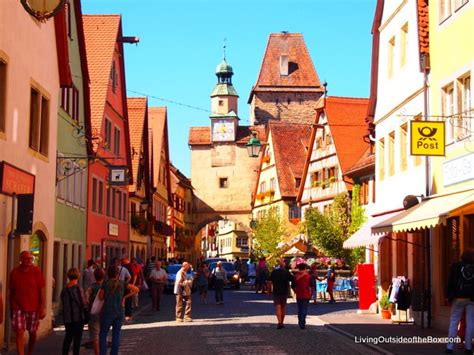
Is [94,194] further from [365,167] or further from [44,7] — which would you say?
[44,7]

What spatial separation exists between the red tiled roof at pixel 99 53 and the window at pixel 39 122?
13.5 metres

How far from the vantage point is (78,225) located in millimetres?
30188

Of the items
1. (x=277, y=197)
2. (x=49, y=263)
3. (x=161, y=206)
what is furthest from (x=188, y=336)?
(x=277, y=197)

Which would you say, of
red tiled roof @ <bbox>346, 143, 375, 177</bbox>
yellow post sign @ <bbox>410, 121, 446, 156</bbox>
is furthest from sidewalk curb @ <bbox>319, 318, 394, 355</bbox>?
red tiled roof @ <bbox>346, 143, 375, 177</bbox>

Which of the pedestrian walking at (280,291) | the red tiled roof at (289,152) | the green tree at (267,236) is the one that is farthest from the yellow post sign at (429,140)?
the red tiled roof at (289,152)

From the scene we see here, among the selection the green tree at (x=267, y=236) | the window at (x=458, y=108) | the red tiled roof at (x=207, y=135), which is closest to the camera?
the window at (x=458, y=108)

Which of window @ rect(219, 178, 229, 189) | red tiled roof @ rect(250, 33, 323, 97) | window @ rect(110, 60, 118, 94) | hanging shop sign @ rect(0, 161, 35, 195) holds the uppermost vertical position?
red tiled roof @ rect(250, 33, 323, 97)

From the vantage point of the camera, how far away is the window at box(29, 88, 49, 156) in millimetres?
19109

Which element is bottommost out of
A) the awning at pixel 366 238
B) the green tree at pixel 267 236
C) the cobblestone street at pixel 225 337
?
the cobblestone street at pixel 225 337

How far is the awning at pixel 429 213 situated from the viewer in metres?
16.2

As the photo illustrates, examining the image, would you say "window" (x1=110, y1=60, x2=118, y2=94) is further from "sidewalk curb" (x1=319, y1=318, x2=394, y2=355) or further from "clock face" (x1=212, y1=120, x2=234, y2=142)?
"clock face" (x1=212, y1=120, x2=234, y2=142)

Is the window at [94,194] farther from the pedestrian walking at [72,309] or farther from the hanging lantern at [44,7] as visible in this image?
the hanging lantern at [44,7]

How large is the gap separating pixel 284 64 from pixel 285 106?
→ 5.05 metres

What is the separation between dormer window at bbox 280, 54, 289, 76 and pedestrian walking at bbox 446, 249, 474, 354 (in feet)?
312
